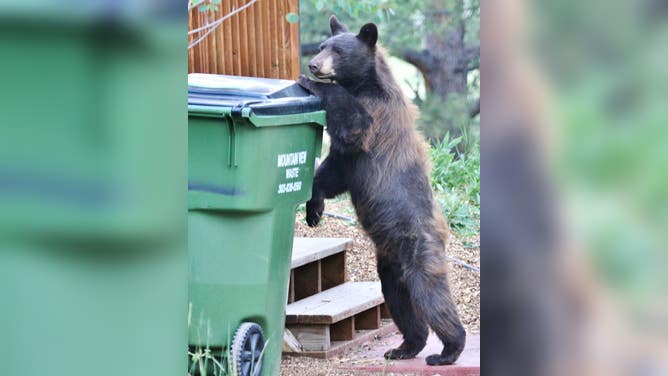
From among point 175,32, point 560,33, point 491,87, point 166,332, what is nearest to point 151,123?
point 175,32

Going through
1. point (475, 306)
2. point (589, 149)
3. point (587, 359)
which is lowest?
point (475, 306)

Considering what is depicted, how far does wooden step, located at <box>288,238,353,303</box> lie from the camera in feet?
18.8

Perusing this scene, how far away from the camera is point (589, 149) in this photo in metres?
1.80

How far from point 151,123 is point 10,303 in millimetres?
520

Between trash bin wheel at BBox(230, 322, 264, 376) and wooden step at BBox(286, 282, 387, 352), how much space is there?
1207mm

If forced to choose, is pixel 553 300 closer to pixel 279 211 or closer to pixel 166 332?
pixel 166 332

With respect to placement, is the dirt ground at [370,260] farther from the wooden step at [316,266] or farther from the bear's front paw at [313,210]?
the bear's front paw at [313,210]

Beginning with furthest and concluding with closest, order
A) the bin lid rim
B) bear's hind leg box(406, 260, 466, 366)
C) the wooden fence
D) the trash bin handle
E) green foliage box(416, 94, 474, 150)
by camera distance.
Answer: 1. green foliage box(416, 94, 474, 150)
2. the wooden fence
3. bear's hind leg box(406, 260, 466, 366)
4. the bin lid rim
5. the trash bin handle

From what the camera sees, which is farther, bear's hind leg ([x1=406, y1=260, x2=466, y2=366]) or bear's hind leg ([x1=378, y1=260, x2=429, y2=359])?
bear's hind leg ([x1=378, y1=260, x2=429, y2=359])

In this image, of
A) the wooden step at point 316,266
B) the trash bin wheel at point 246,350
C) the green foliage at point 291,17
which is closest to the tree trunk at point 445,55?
the wooden step at point 316,266

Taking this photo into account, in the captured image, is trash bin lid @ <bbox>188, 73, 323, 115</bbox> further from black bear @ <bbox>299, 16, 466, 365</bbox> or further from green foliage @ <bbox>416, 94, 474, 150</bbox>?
green foliage @ <bbox>416, 94, 474, 150</bbox>

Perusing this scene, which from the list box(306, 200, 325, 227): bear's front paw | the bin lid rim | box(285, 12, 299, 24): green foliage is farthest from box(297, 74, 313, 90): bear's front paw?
box(285, 12, 299, 24): green foliage

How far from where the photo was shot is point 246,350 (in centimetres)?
415

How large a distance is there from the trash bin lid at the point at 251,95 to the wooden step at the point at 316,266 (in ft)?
4.31
